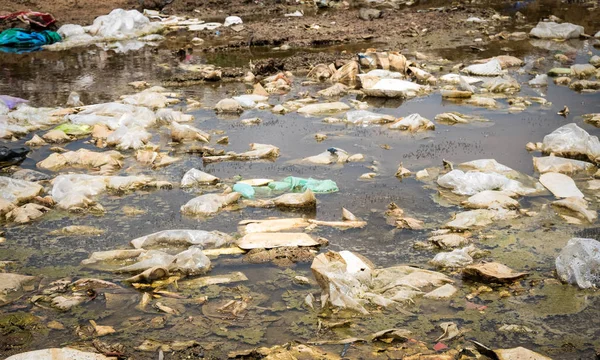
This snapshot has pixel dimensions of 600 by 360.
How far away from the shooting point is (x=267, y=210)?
5273mm

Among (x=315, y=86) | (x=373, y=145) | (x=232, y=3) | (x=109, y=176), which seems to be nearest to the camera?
(x=109, y=176)

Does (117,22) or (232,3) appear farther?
(232,3)

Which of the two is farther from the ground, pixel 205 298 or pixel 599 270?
pixel 599 270

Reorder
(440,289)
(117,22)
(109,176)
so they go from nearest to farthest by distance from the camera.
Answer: (440,289)
(109,176)
(117,22)

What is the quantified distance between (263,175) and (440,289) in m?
2.53

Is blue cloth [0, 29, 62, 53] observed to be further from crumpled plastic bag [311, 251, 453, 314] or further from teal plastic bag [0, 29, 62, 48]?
crumpled plastic bag [311, 251, 453, 314]

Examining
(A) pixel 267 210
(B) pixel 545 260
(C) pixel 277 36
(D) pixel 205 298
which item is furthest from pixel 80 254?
(C) pixel 277 36

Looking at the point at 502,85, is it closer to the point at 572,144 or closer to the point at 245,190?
the point at 572,144

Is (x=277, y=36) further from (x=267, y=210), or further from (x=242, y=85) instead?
(x=267, y=210)

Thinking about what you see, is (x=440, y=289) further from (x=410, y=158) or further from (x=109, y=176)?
(x=109, y=176)

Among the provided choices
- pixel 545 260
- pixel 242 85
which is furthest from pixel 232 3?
pixel 545 260

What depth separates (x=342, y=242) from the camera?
4.65 m

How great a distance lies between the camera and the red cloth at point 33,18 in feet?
44.5

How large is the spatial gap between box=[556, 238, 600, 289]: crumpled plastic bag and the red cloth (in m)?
12.3
